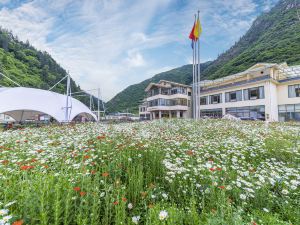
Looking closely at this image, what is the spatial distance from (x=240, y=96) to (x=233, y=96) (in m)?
1.53

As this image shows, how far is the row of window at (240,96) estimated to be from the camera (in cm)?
2657

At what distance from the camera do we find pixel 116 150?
3.78 m

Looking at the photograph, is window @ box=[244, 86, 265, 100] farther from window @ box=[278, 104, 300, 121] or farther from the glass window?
window @ box=[278, 104, 300, 121]

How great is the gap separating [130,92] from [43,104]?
315 ft

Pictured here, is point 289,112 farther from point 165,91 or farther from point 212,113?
point 165,91

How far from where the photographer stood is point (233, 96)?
31219 millimetres

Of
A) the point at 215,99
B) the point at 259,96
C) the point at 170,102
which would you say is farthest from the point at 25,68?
the point at 259,96

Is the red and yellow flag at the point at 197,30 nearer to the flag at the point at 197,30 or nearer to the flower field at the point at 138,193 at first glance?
the flag at the point at 197,30

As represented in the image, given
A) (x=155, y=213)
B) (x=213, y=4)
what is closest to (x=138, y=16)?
(x=155, y=213)

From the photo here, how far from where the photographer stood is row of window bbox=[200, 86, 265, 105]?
26.6 meters

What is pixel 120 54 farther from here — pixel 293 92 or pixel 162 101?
pixel 293 92

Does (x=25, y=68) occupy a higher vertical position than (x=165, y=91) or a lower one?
higher

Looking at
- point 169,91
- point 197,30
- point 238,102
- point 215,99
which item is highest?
point 197,30

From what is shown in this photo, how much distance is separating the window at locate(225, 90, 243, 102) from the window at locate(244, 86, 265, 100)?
1.04 metres
